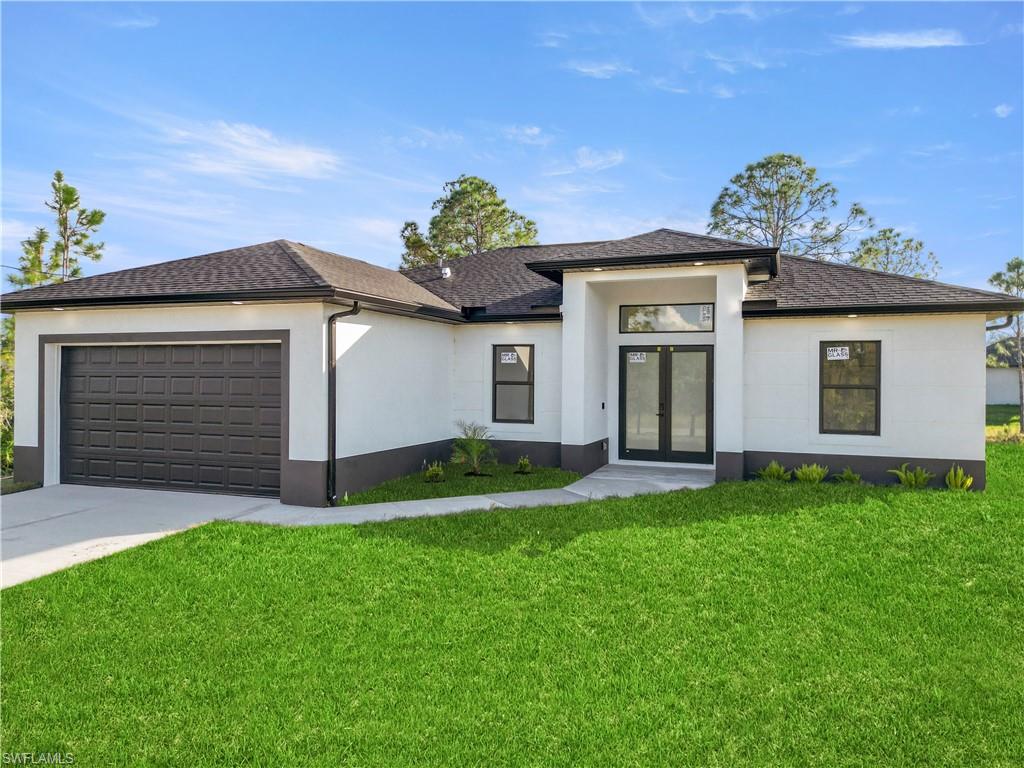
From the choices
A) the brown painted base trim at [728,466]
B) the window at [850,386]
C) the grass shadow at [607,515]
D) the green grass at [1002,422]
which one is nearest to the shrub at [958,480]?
the grass shadow at [607,515]

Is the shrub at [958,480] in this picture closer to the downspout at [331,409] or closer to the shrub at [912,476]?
the shrub at [912,476]

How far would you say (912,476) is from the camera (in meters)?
10.0

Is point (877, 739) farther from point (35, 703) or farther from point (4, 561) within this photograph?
point (4, 561)

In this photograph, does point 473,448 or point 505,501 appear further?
point 473,448

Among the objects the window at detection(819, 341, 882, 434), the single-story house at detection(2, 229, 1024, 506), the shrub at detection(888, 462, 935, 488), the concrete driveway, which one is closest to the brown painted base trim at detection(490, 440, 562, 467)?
the single-story house at detection(2, 229, 1024, 506)

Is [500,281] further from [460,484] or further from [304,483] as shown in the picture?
[304,483]

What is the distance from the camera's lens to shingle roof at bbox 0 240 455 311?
923 centimetres

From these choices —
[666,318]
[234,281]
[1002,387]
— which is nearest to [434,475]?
[234,281]

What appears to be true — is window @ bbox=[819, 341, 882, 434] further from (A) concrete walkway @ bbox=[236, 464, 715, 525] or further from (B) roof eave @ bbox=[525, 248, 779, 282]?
(A) concrete walkway @ bbox=[236, 464, 715, 525]

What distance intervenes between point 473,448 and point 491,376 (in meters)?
1.89

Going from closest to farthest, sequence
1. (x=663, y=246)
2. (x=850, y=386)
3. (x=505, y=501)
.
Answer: (x=505, y=501)
(x=850, y=386)
(x=663, y=246)

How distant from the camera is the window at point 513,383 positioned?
12734mm

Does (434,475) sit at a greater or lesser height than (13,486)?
greater

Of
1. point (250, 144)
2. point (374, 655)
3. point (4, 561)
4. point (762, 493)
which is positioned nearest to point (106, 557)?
point (4, 561)
